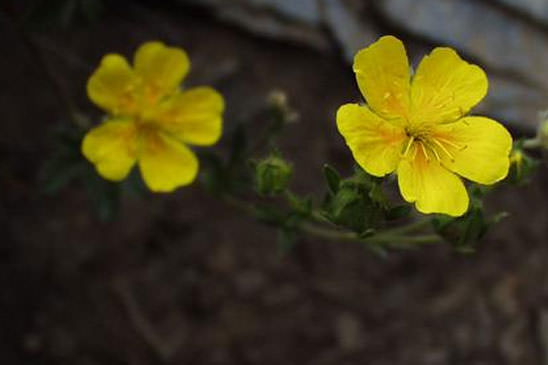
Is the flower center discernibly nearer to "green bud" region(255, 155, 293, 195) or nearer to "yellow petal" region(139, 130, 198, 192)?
"green bud" region(255, 155, 293, 195)

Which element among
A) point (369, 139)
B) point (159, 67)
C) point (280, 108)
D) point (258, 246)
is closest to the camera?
point (369, 139)

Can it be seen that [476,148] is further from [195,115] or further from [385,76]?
[195,115]

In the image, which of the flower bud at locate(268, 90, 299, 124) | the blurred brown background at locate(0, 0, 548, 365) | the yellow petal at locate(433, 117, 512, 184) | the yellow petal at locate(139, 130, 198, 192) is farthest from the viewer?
the blurred brown background at locate(0, 0, 548, 365)

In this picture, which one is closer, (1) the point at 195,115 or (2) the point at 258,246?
(1) the point at 195,115

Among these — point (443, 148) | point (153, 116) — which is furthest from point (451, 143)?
point (153, 116)

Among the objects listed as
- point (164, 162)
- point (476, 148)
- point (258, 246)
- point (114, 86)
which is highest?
point (476, 148)

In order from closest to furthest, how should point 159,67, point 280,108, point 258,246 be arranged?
point 159,67 → point 280,108 → point 258,246

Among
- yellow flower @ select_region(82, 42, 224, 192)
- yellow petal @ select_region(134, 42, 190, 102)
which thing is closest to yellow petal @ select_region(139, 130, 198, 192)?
yellow flower @ select_region(82, 42, 224, 192)
